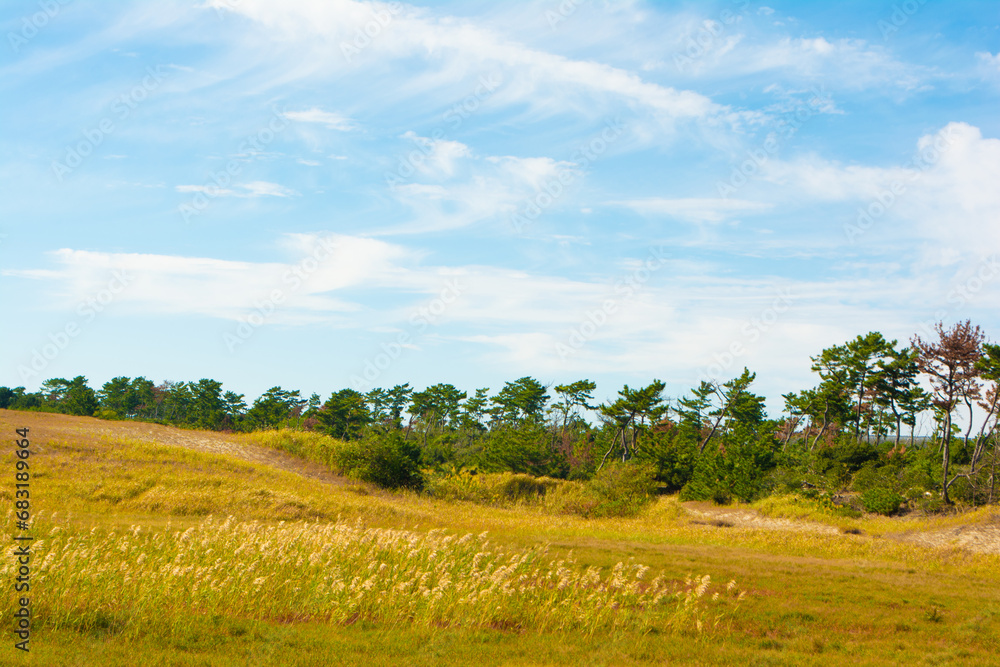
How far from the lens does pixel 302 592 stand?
11.6m

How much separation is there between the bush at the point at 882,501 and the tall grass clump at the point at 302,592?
25840 mm

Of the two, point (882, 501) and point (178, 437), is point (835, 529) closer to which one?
point (882, 501)

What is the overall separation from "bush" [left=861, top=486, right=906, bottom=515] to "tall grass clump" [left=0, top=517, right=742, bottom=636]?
84.8 ft

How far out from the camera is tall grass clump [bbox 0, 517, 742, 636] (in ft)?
32.3

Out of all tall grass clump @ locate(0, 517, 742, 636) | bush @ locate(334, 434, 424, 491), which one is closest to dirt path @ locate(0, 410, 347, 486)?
bush @ locate(334, 434, 424, 491)

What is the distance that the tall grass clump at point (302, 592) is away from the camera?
32.3ft

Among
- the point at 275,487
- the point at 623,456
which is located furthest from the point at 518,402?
the point at 275,487

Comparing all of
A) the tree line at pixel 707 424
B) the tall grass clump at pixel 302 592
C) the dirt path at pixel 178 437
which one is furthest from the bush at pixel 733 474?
the tall grass clump at pixel 302 592

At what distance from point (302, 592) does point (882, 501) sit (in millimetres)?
34020

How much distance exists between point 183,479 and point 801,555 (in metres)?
25.1

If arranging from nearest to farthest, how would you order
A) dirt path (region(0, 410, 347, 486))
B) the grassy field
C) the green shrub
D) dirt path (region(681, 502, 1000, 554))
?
the grassy field → dirt path (region(681, 502, 1000, 554)) → dirt path (region(0, 410, 347, 486)) → the green shrub

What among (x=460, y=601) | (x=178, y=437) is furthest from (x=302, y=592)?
(x=178, y=437)

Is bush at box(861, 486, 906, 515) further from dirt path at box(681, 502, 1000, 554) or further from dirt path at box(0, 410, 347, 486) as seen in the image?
dirt path at box(0, 410, 347, 486)

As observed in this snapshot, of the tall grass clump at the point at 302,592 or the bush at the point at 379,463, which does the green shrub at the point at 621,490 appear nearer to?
the bush at the point at 379,463
